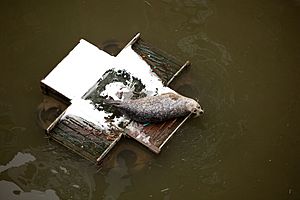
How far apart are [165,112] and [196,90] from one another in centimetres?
79

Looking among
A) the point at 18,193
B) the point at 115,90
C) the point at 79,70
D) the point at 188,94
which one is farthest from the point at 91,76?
the point at 18,193

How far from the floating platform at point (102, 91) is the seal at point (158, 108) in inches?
4.5

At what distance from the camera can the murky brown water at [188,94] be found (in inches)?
291

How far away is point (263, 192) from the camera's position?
24.4 feet

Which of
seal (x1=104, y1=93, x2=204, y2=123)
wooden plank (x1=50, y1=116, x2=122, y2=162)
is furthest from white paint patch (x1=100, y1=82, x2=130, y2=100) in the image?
wooden plank (x1=50, y1=116, x2=122, y2=162)

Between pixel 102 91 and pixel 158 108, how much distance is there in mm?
815

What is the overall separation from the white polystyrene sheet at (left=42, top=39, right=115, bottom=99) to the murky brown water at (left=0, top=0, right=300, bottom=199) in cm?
43

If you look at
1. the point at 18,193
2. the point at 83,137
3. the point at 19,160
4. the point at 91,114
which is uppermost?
the point at 91,114

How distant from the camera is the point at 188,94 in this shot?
8023 mm

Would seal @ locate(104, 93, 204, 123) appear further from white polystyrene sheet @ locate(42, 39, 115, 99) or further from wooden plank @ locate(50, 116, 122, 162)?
white polystyrene sheet @ locate(42, 39, 115, 99)

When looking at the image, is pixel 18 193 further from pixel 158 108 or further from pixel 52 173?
pixel 158 108

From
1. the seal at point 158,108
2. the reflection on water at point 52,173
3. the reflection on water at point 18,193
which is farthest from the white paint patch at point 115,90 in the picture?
the reflection on water at point 18,193

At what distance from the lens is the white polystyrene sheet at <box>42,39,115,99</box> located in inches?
299

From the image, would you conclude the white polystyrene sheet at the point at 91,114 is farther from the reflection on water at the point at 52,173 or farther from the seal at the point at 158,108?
the reflection on water at the point at 52,173
